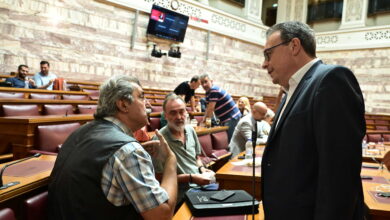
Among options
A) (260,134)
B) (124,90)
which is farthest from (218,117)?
(124,90)

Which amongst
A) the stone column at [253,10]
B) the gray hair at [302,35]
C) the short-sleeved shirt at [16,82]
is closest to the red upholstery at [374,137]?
the gray hair at [302,35]

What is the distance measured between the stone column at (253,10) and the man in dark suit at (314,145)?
1103 centimetres

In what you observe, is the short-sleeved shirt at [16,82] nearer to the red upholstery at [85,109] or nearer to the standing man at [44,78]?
the standing man at [44,78]

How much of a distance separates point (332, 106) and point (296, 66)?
29 cm

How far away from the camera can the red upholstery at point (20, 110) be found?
3.12 metres

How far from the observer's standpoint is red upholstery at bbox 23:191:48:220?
3.62 feet

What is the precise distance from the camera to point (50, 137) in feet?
8.25

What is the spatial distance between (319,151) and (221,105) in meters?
3.56

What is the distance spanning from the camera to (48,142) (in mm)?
2494

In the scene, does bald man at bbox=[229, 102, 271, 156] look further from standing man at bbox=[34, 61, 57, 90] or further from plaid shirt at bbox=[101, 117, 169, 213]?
standing man at bbox=[34, 61, 57, 90]

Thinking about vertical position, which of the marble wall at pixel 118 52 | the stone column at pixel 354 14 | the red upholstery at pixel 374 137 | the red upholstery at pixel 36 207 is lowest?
the red upholstery at pixel 374 137

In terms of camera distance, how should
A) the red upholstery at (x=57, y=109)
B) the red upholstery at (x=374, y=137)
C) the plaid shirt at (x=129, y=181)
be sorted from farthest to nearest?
the red upholstery at (x=374, y=137)
the red upholstery at (x=57, y=109)
the plaid shirt at (x=129, y=181)

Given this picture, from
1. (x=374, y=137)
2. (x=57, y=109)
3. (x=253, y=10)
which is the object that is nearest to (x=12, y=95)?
(x=57, y=109)

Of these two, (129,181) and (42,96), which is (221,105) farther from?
(129,181)
